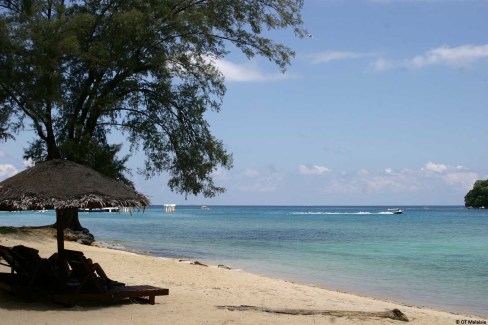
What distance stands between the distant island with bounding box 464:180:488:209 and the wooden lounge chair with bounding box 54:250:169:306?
433 feet

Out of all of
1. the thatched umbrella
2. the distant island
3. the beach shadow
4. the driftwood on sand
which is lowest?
the driftwood on sand

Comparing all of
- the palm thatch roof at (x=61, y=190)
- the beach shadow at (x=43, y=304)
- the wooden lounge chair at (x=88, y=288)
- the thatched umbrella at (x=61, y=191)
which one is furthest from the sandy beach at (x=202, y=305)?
the palm thatch roof at (x=61, y=190)

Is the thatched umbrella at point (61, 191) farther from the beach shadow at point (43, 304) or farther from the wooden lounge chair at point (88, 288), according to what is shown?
the beach shadow at point (43, 304)

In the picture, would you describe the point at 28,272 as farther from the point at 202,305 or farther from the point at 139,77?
the point at 139,77

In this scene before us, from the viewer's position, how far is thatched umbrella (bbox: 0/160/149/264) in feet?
31.3

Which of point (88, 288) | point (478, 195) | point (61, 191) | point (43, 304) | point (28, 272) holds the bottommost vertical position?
point (43, 304)

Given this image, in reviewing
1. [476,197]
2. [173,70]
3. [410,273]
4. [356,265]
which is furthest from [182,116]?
[476,197]

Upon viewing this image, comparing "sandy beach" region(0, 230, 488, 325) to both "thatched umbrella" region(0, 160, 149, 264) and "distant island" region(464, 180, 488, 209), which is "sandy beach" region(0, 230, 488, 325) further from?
"distant island" region(464, 180, 488, 209)

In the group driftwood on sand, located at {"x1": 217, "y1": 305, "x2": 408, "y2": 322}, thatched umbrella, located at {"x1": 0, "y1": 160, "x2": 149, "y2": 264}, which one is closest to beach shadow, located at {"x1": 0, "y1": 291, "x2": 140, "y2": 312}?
thatched umbrella, located at {"x1": 0, "y1": 160, "x2": 149, "y2": 264}

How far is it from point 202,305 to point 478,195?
136760 mm

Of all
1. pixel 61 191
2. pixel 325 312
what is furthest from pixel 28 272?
pixel 325 312

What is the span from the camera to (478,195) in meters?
136

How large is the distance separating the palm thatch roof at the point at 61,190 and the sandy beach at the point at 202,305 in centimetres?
155

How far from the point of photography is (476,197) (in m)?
137
